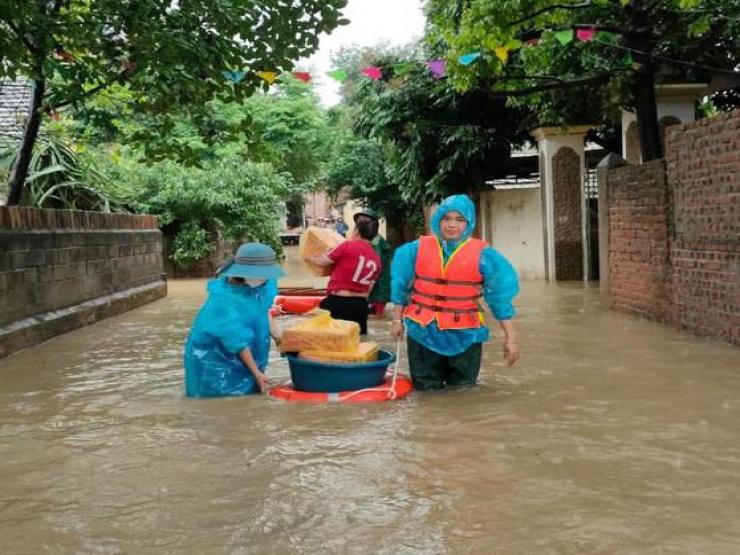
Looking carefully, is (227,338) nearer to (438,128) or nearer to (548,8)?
(548,8)

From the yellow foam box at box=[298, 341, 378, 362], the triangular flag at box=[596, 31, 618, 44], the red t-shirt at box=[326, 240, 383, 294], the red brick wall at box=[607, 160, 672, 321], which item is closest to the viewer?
the yellow foam box at box=[298, 341, 378, 362]

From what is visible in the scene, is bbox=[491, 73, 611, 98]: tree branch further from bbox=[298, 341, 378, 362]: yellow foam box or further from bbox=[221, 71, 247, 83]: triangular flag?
bbox=[298, 341, 378, 362]: yellow foam box

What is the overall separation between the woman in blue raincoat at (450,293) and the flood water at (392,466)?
1.06 ft

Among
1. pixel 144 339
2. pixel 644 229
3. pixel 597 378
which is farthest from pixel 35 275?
pixel 644 229

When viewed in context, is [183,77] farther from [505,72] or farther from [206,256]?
[206,256]

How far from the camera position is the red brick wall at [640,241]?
10.2 m

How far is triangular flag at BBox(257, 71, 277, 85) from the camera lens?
336 inches

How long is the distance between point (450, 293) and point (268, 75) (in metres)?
3.81

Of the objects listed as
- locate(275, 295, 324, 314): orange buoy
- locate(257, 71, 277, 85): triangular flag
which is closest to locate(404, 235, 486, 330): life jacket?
locate(257, 71, 277, 85): triangular flag

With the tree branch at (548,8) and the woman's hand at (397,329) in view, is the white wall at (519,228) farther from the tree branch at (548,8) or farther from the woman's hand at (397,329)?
the woman's hand at (397,329)

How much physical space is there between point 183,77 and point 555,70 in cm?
716

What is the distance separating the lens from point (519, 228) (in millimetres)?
18859

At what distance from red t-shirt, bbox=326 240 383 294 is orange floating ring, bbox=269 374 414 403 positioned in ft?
8.72

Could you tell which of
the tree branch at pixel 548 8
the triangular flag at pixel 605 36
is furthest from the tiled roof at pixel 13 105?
the triangular flag at pixel 605 36
